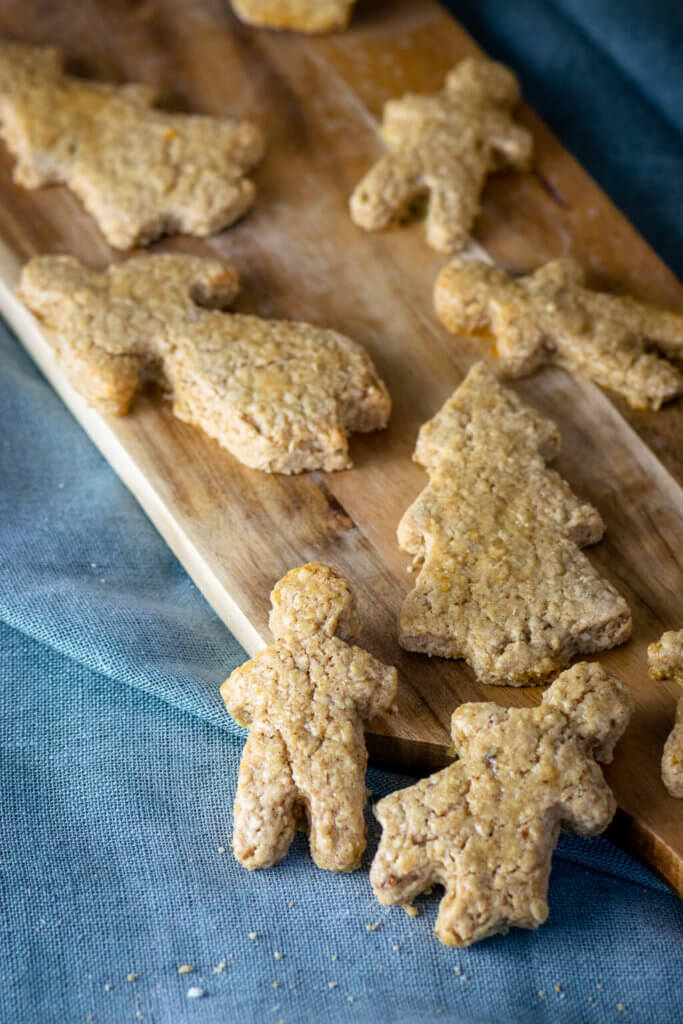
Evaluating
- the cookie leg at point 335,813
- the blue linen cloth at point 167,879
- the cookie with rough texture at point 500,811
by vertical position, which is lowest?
the blue linen cloth at point 167,879

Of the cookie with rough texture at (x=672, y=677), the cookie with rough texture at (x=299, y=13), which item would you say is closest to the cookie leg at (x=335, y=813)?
the cookie with rough texture at (x=672, y=677)

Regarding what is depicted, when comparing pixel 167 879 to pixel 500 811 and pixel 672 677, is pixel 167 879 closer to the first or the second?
pixel 500 811

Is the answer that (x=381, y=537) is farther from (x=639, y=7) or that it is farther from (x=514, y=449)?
(x=639, y=7)

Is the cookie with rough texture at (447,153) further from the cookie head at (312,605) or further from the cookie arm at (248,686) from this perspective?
the cookie arm at (248,686)

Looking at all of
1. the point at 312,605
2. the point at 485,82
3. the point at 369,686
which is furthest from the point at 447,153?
the point at 369,686

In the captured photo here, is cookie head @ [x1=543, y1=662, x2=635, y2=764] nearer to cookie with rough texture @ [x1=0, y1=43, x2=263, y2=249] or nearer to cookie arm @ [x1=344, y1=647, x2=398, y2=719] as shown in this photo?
cookie arm @ [x1=344, y1=647, x2=398, y2=719]

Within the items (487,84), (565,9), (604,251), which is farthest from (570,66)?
(604,251)
